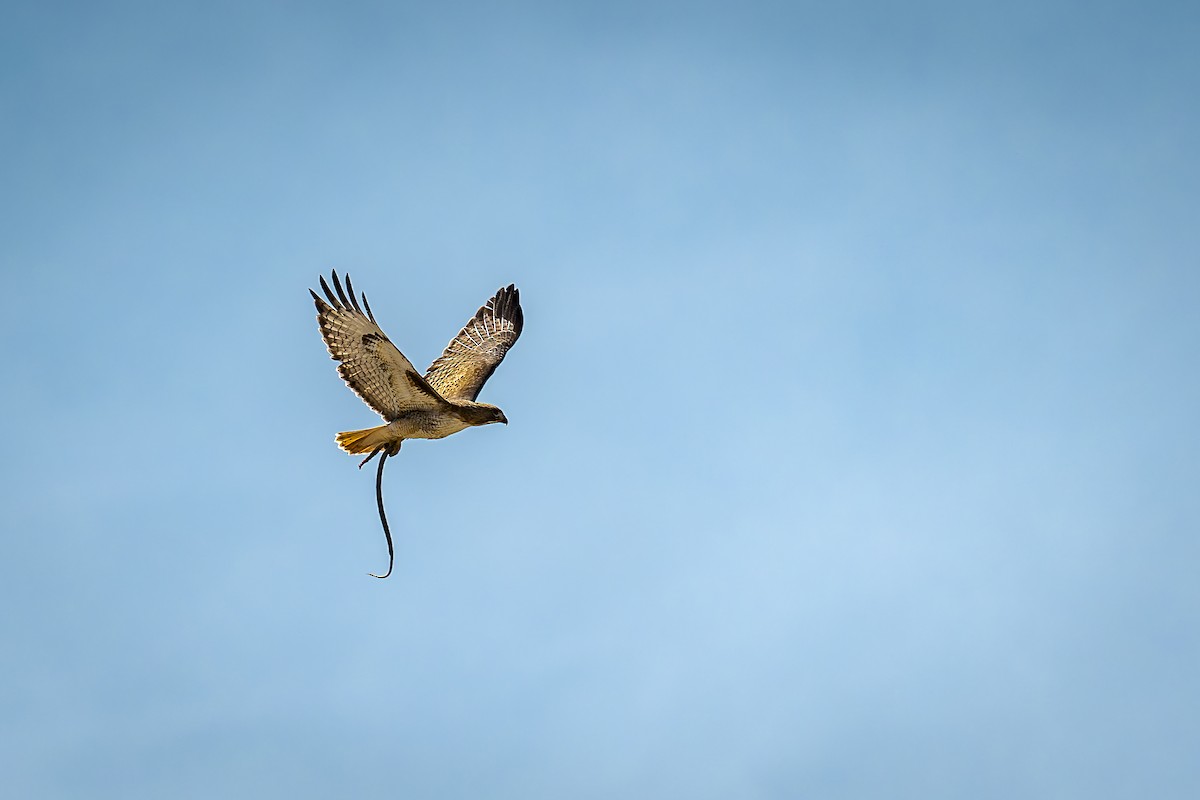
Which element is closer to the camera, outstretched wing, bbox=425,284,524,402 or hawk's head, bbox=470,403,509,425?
hawk's head, bbox=470,403,509,425

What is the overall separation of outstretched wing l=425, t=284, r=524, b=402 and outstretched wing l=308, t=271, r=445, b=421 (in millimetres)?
2437

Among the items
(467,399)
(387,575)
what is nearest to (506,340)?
(467,399)

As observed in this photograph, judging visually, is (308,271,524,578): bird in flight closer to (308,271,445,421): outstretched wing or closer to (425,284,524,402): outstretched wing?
(308,271,445,421): outstretched wing

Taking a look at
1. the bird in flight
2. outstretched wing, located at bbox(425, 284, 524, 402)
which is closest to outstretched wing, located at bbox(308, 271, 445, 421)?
the bird in flight

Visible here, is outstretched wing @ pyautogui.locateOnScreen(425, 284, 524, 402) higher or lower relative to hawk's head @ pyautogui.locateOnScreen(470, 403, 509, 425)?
higher

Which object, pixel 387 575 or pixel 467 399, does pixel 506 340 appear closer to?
pixel 467 399

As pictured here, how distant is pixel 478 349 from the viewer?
65.7 feet

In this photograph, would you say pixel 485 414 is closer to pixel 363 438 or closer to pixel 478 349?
pixel 363 438

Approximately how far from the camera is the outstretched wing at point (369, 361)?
14617mm

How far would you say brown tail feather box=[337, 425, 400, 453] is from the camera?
15320 mm

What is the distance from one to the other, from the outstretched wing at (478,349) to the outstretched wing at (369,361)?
244cm

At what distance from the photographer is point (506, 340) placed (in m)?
20.4

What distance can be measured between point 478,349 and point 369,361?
5.14m

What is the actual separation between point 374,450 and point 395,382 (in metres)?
1.14
